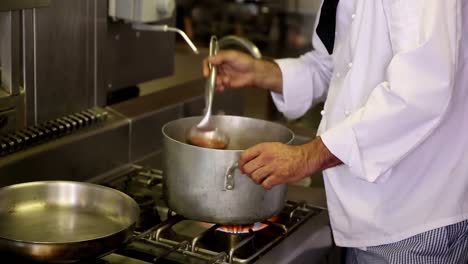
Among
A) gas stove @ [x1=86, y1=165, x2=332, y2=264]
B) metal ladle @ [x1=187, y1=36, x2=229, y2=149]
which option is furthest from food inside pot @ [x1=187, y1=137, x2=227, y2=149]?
gas stove @ [x1=86, y1=165, x2=332, y2=264]

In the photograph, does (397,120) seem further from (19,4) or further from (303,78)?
(19,4)

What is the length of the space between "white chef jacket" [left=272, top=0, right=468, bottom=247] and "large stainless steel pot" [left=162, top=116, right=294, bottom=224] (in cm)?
10

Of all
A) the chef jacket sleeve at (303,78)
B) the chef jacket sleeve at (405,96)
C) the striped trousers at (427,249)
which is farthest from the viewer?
the chef jacket sleeve at (303,78)

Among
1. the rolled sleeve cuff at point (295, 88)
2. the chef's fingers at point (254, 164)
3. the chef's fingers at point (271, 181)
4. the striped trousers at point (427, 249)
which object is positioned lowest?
the striped trousers at point (427, 249)

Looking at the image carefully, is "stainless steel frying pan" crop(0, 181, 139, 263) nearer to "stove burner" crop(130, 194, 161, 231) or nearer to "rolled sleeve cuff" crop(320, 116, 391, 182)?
"stove burner" crop(130, 194, 161, 231)

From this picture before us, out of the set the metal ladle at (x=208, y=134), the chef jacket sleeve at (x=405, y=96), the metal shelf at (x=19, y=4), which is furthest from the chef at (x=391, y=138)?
the metal shelf at (x=19, y=4)

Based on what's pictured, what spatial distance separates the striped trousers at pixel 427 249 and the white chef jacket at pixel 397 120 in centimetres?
1

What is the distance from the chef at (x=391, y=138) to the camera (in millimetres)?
1084

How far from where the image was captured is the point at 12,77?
4.28 ft

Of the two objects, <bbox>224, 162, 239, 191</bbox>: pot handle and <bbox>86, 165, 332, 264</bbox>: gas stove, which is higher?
<bbox>224, 162, 239, 191</bbox>: pot handle

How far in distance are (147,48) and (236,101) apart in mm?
291

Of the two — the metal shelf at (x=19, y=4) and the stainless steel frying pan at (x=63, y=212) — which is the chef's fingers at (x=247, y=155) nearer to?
the stainless steel frying pan at (x=63, y=212)

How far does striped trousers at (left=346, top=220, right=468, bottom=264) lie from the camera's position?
1204mm

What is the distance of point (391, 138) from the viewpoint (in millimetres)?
1109
